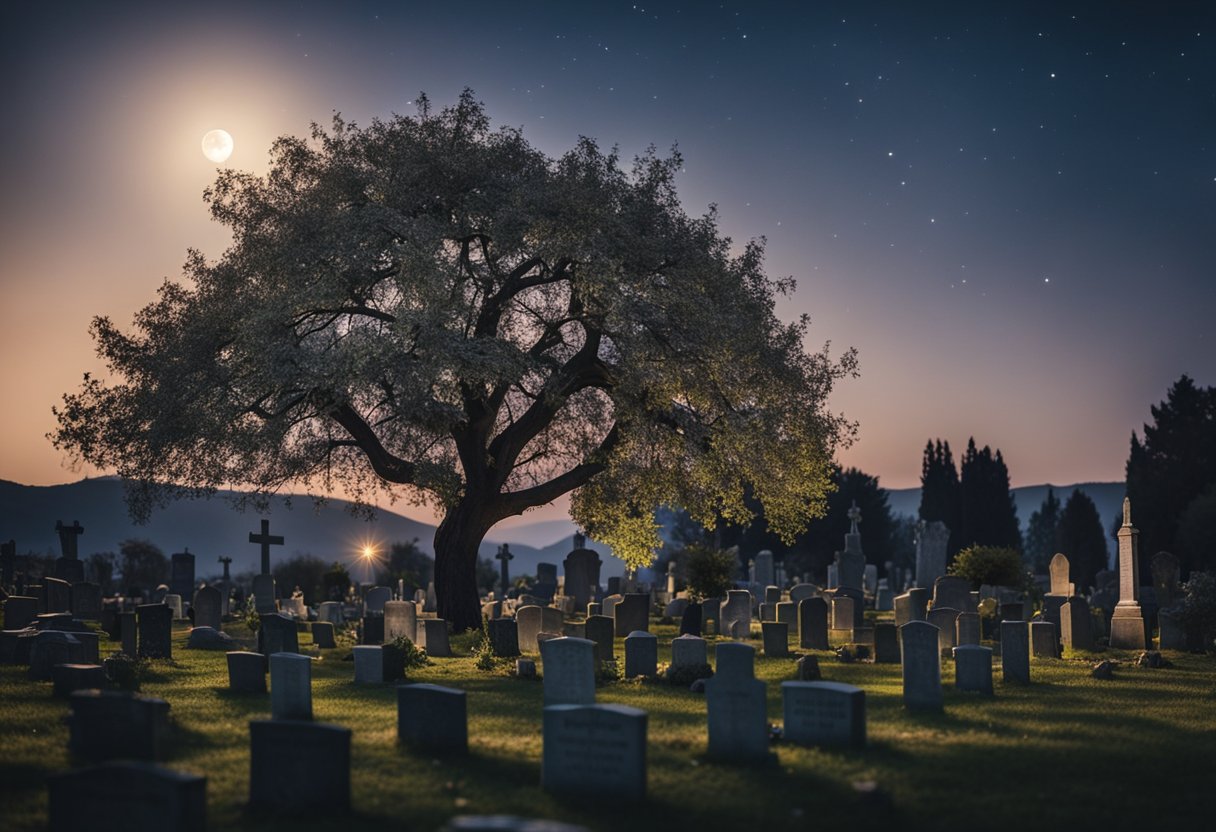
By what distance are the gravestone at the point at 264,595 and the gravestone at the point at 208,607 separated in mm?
4661

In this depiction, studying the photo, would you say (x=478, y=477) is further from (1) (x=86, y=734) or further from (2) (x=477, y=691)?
(1) (x=86, y=734)

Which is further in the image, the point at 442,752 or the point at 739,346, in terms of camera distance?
the point at 739,346

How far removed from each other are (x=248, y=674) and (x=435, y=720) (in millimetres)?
5957

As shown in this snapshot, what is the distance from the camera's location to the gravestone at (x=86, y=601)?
2886 centimetres

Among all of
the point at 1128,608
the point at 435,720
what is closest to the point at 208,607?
the point at 435,720

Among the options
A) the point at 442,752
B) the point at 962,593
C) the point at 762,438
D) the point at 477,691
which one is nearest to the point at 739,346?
the point at 762,438

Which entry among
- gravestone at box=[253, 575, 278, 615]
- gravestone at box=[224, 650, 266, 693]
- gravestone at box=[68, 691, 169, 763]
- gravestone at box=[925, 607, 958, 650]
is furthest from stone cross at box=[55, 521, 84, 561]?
gravestone at box=[68, 691, 169, 763]

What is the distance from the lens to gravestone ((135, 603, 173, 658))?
1955 cm

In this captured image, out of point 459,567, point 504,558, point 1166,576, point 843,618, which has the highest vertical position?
point 459,567

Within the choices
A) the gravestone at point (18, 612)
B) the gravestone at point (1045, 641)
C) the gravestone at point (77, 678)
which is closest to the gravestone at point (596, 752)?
the gravestone at point (77, 678)

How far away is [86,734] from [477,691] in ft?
22.1

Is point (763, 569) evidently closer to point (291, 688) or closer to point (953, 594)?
point (953, 594)

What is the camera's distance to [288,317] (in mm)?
22906

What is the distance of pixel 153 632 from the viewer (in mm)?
19656
